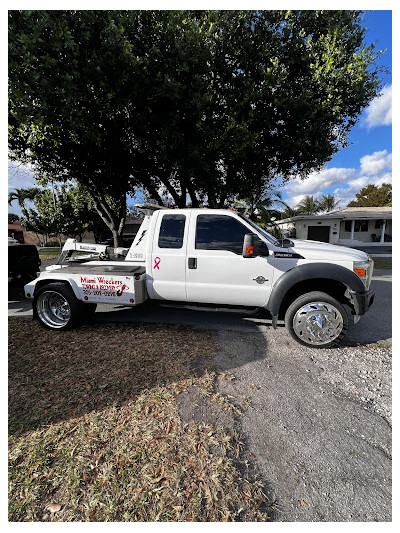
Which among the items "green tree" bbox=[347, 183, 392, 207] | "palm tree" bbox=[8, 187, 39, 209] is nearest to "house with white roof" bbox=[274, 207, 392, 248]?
"green tree" bbox=[347, 183, 392, 207]

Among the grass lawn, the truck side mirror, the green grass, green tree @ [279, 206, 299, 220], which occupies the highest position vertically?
green tree @ [279, 206, 299, 220]

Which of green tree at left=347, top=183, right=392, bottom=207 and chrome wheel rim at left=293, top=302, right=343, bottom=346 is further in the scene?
green tree at left=347, top=183, right=392, bottom=207

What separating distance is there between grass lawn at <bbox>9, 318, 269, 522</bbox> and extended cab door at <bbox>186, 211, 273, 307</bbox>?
970 mm

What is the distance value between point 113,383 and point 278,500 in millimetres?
1878

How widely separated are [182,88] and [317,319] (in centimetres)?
644

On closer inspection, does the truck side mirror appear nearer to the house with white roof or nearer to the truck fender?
the truck fender

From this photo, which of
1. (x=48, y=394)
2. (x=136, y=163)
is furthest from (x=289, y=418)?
(x=136, y=163)

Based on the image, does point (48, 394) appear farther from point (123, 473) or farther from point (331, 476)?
point (331, 476)

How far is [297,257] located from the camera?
339 cm

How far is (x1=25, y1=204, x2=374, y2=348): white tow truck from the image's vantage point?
10.9 feet

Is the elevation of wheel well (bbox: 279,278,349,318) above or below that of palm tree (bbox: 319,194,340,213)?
below

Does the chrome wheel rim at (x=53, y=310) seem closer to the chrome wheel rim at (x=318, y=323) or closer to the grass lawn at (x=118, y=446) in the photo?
the grass lawn at (x=118, y=446)

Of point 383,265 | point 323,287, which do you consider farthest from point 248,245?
point 383,265

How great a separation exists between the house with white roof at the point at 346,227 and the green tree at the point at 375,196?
1360 centimetres
